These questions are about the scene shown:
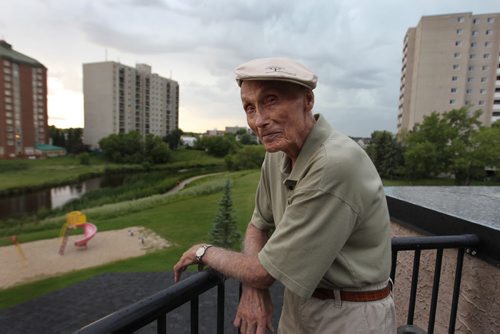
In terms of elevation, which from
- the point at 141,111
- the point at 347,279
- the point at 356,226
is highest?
the point at 141,111

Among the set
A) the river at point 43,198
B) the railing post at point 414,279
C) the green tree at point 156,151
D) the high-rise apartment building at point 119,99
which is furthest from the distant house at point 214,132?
the railing post at point 414,279

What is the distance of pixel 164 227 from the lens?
1925 cm

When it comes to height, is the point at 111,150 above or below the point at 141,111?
below

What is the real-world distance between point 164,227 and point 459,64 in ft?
156

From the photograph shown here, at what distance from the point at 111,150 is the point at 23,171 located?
1511 centimetres

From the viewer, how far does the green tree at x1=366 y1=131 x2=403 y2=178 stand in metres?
36.4

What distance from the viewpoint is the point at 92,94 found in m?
72.9

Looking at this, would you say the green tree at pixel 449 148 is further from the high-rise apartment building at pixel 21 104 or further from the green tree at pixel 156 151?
the high-rise apartment building at pixel 21 104

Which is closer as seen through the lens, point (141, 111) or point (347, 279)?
point (347, 279)

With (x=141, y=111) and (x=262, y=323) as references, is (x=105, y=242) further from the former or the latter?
(x=141, y=111)

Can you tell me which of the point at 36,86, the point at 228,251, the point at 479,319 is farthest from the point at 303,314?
the point at 36,86

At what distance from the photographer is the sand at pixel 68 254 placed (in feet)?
44.7

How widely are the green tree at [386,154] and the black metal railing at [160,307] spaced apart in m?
37.2

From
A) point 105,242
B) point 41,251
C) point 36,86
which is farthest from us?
point 36,86
